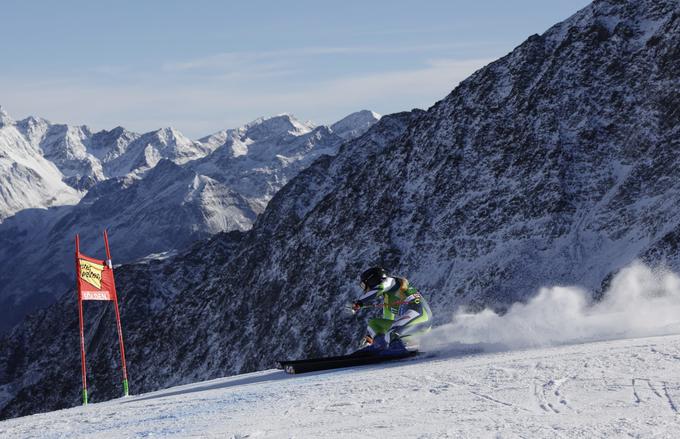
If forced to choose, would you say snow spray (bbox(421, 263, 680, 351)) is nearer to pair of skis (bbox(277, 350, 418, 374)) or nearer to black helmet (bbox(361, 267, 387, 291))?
pair of skis (bbox(277, 350, 418, 374))

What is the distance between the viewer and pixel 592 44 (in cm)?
8300

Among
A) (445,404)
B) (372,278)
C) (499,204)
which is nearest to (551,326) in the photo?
(372,278)

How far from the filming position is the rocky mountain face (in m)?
65.9

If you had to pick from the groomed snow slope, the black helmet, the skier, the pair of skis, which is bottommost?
the pair of skis

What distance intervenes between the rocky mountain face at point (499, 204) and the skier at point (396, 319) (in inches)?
1615

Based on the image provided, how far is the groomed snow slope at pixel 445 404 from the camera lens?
10695mm

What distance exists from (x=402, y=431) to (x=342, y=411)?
2007 millimetres

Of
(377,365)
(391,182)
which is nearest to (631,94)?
(391,182)

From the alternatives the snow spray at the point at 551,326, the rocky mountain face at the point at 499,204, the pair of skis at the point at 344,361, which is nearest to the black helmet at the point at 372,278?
the pair of skis at the point at 344,361

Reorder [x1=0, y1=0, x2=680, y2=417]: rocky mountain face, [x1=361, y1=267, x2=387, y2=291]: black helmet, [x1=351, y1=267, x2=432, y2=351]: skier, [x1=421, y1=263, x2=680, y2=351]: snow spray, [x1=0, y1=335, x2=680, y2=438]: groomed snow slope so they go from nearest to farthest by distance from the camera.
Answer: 1. [x1=0, y1=335, x2=680, y2=438]: groomed snow slope
2. [x1=421, y1=263, x2=680, y2=351]: snow spray
3. [x1=361, y1=267, x2=387, y2=291]: black helmet
4. [x1=351, y1=267, x2=432, y2=351]: skier
5. [x1=0, y1=0, x2=680, y2=417]: rocky mountain face

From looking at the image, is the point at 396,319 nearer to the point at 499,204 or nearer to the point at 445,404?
the point at 445,404

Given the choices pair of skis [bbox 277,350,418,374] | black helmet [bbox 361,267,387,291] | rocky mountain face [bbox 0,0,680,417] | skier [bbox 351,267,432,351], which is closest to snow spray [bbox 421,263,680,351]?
skier [bbox 351,267,432,351]

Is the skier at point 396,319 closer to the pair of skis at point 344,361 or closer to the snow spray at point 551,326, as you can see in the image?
the pair of skis at point 344,361

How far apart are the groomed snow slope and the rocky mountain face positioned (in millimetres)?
44141
